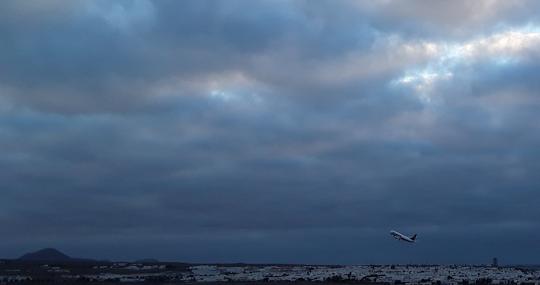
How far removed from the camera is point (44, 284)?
8394 cm

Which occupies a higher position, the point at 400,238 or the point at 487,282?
the point at 400,238

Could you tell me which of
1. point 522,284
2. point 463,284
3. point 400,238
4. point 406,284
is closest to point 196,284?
point 406,284

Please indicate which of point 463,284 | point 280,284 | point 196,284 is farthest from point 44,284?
point 463,284

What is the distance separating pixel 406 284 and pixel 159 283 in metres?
26.6

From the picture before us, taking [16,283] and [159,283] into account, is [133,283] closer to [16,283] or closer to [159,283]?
[159,283]

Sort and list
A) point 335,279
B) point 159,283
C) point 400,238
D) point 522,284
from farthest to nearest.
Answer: point 400,238 < point 335,279 < point 159,283 < point 522,284

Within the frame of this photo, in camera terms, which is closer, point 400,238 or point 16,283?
point 16,283

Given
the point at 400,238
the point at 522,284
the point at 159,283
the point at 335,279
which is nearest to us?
the point at 522,284

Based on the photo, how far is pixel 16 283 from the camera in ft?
279

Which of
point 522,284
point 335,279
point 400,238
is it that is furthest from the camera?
point 400,238

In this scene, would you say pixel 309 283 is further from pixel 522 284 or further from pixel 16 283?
pixel 16 283

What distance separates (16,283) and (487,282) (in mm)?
51949

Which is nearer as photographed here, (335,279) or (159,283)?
(159,283)

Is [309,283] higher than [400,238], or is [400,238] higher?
[400,238]
